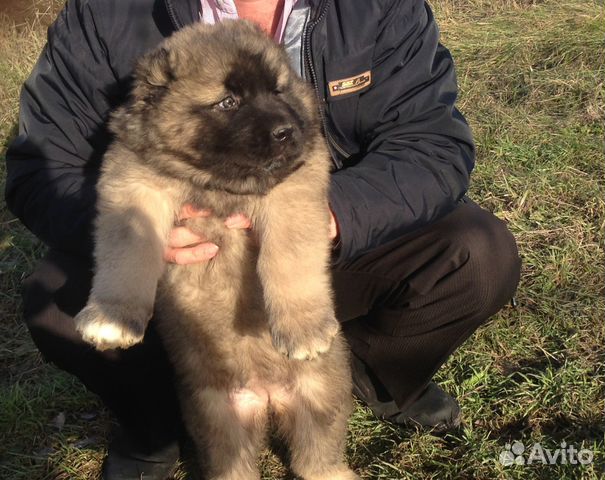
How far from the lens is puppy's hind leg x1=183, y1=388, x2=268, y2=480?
2.32 meters

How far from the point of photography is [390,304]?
262cm

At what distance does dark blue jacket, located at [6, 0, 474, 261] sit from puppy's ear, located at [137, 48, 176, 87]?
372 mm

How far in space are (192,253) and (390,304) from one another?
793 mm

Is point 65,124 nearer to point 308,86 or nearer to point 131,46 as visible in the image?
point 131,46

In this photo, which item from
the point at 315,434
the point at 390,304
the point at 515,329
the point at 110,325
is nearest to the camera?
the point at 110,325

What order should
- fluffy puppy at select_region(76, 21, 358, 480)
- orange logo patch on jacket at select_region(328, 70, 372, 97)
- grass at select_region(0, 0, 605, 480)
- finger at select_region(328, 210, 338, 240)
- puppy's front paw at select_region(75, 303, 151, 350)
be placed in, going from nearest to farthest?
puppy's front paw at select_region(75, 303, 151, 350), fluffy puppy at select_region(76, 21, 358, 480), finger at select_region(328, 210, 338, 240), orange logo patch on jacket at select_region(328, 70, 372, 97), grass at select_region(0, 0, 605, 480)

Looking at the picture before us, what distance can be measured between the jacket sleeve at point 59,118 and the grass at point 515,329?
96 cm

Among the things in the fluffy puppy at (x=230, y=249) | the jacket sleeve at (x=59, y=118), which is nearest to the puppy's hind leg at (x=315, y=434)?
the fluffy puppy at (x=230, y=249)

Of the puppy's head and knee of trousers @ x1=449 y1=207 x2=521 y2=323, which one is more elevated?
the puppy's head

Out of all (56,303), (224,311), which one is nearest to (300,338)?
(224,311)

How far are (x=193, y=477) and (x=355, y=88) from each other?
1605mm

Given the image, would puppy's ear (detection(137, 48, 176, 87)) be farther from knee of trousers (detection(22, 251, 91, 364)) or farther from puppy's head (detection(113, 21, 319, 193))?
knee of trousers (detection(22, 251, 91, 364))

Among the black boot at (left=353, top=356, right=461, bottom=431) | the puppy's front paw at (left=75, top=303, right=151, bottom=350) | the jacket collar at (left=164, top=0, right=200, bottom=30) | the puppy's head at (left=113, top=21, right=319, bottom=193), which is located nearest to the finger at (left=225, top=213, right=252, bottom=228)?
the puppy's head at (left=113, top=21, right=319, bottom=193)

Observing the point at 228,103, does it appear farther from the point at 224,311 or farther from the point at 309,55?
the point at 224,311
